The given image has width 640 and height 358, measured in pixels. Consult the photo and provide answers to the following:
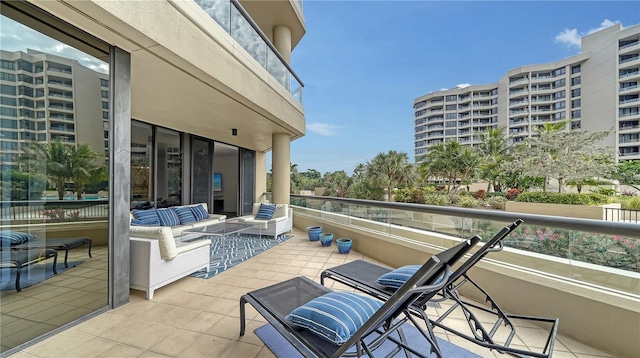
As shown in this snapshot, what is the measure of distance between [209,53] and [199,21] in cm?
42

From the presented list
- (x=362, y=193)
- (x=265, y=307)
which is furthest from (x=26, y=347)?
(x=362, y=193)

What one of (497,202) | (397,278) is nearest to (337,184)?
(497,202)

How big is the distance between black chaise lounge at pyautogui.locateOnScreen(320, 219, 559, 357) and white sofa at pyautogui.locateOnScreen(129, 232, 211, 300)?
1977 millimetres

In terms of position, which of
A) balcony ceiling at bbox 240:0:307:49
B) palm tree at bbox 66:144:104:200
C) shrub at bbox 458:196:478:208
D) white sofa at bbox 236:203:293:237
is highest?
balcony ceiling at bbox 240:0:307:49

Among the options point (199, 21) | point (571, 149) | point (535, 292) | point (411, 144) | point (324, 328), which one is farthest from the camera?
point (411, 144)

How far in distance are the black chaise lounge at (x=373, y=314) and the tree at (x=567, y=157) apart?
21590 mm

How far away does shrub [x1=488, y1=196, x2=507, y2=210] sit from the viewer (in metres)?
19.4

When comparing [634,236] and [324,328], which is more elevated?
[634,236]

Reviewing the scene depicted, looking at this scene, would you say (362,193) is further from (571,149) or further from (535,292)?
(535,292)

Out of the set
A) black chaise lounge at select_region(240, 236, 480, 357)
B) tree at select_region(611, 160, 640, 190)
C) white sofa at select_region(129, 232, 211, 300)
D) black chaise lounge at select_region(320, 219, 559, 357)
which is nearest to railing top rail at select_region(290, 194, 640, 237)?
black chaise lounge at select_region(320, 219, 559, 357)

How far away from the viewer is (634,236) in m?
2.03

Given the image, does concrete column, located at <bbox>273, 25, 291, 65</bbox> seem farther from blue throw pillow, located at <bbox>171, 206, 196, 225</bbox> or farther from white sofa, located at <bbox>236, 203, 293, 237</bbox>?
blue throw pillow, located at <bbox>171, 206, 196, 225</bbox>

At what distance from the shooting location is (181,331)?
2463 millimetres

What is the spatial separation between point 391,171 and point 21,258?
23.0m
